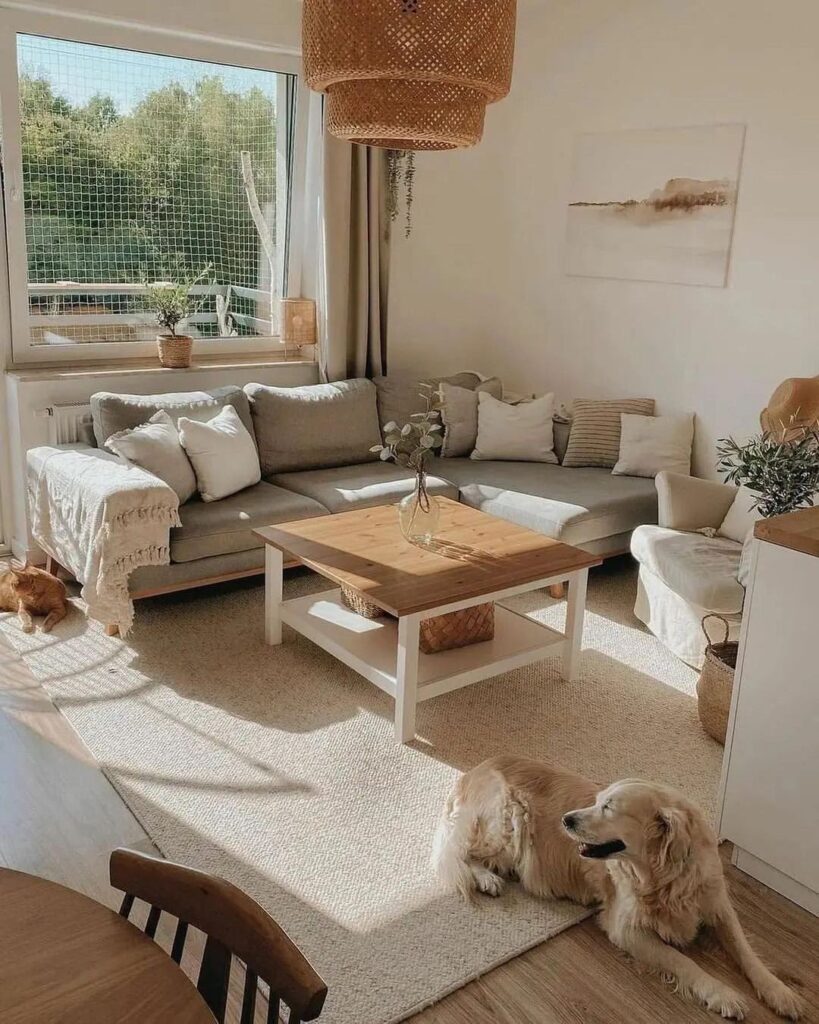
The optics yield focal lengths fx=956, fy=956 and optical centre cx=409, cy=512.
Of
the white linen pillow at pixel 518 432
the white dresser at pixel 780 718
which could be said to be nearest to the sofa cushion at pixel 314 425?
the white linen pillow at pixel 518 432

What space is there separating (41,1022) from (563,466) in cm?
425

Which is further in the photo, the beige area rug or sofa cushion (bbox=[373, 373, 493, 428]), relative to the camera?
sofa cushion (bbox=[373, 373, 493, 428])

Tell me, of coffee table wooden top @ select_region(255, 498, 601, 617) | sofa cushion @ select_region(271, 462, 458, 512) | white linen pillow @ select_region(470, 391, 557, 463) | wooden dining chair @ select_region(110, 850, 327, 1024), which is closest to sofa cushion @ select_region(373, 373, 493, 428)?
white linen pillow @ select_region(470, 391, 557, 463)

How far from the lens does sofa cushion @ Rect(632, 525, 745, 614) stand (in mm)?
3490

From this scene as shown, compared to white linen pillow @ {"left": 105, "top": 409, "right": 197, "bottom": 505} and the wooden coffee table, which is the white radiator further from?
the wooden coffee table

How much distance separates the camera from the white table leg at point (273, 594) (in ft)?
12.0

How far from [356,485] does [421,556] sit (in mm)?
1131

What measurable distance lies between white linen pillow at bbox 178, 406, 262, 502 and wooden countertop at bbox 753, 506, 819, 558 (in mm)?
2471

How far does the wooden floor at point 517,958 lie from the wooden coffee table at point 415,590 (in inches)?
36.2

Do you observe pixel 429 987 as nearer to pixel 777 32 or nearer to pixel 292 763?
pixel 292 763

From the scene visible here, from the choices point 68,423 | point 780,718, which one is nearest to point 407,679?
point 780,718

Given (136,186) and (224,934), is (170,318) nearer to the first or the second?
(136,186)

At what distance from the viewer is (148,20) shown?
440 cm

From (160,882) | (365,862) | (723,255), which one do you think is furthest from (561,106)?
(160,882)
